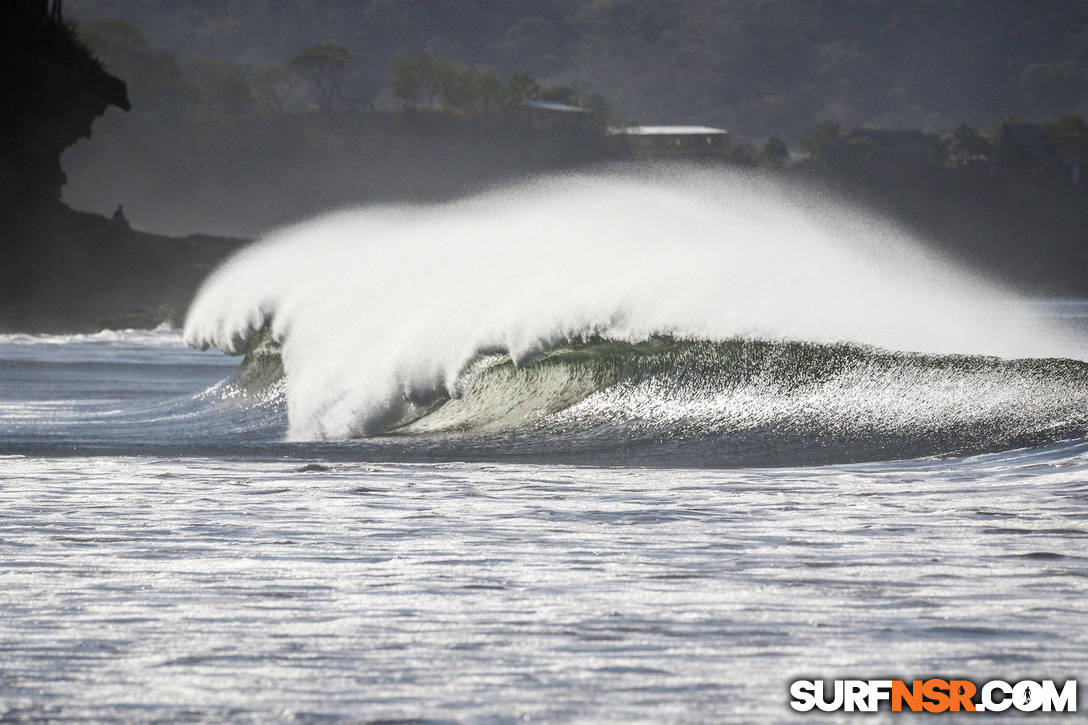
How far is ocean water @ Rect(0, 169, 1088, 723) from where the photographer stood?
3516 millimetres

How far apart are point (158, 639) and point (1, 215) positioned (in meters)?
43.9

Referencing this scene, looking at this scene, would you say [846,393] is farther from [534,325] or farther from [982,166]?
[982,166]

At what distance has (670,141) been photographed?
193m

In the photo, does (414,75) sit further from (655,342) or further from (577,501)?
(577,501)

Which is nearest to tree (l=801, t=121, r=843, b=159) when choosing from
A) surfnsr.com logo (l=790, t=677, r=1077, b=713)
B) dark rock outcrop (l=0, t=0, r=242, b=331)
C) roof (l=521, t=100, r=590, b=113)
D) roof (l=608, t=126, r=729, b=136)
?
roof (l=608, t=126, r=729, b=136)

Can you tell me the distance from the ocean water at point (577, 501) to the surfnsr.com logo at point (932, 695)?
0.20 feet

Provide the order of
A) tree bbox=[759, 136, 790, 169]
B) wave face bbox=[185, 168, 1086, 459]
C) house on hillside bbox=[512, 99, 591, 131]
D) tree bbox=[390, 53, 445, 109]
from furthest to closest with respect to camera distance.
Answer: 1. tree bbox=[390, 53, 445, 109]
2. house on hillside bbox=[512, 99, 591, 131]
3. tree bbox=[759, 136, 790, 169]
4. wave face bbox=[185, 168, 1086, 459]

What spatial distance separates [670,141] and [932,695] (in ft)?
632

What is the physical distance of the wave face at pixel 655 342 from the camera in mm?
8953

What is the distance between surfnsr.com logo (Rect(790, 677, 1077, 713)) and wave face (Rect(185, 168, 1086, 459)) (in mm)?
4518

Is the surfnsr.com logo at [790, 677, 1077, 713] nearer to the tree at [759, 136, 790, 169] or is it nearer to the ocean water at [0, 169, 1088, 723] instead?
the ocean water at [0, 169, 1088, 723]

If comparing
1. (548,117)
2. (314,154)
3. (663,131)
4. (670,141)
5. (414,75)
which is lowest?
(314,154)

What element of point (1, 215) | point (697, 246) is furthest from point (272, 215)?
point (697, 246)

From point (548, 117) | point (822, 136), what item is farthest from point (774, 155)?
point (548, 117)
